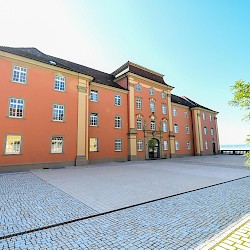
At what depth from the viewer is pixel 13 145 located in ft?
44.6

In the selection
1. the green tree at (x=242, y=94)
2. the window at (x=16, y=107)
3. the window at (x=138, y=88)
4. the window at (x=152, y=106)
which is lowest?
the green tree at (x=242, y=94)

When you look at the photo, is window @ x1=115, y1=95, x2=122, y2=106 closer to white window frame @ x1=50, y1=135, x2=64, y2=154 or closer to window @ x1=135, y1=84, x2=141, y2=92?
window @ x1=135, y1=84, x2=141, y2=92

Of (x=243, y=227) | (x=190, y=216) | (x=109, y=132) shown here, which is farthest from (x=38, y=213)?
(x=109, y=132)

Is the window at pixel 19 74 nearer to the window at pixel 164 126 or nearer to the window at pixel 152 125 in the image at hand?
the window at pixel 152 125

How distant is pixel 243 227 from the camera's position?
3.80 meters

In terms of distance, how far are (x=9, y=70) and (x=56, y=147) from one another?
785 cm

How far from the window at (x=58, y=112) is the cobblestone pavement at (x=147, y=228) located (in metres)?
13.5

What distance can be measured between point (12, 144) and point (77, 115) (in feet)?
20.8

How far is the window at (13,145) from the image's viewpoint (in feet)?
43.6

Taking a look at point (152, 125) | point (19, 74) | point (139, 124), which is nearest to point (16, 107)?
point (19, 74)

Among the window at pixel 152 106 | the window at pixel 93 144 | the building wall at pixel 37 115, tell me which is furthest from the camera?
the window at pixel 152 106

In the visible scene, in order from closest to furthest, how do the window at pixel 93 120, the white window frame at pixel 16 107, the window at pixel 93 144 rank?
1. the white window frame at pixel 16 107
2. the window at pixel 93 144
3. the window at pixel 93 120

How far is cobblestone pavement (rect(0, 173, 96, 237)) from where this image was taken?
4.04 metres

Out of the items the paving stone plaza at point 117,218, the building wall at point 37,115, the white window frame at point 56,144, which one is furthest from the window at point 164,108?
the paving stone plaza at point 117,218
